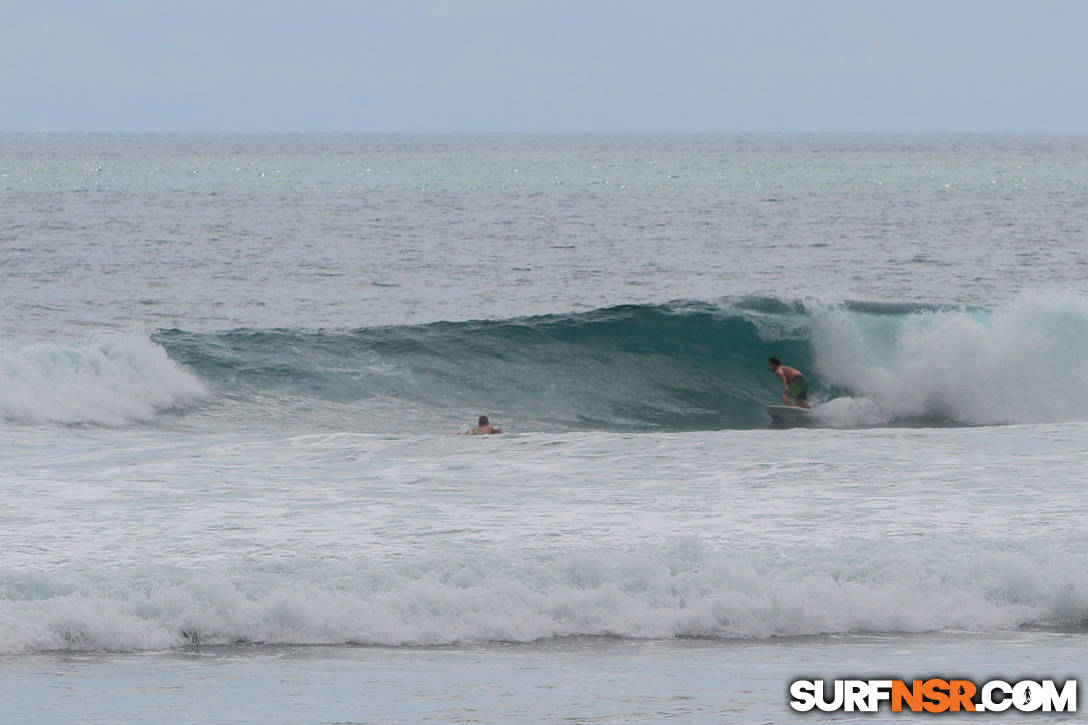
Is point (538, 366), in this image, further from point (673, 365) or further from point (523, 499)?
point (523, 499)

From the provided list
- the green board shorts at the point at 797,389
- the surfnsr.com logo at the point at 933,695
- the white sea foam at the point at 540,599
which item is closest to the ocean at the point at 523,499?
the white sea foam at the point at 540,599

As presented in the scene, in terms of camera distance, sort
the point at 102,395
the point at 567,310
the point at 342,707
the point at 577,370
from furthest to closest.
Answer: the point at 567,310, the point at 577,370, the point at 102,395, the point at 342,707

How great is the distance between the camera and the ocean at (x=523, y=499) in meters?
8.00

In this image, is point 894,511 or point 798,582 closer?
point 798,582

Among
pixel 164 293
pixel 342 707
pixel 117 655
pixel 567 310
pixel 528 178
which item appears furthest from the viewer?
pixel 528 178

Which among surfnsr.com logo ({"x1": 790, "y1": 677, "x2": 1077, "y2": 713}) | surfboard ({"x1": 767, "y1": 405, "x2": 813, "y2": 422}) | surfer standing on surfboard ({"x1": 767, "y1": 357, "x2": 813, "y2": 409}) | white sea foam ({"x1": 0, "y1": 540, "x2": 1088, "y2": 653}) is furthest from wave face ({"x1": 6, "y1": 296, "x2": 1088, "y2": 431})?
surfnsr.com logo ({"x1": 790, "y1": 677, "x2": 1077, "y2": 713})

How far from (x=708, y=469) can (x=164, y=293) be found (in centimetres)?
2197

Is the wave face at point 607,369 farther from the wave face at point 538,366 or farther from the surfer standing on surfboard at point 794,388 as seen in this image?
the surfer standing on surfboard at point 794,388

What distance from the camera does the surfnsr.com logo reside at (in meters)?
7.11

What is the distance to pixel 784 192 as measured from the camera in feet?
248

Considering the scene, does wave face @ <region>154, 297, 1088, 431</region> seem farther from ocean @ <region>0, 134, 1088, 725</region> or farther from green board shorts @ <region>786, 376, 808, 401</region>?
green board shorts @ <region>786, 376, 808, 401</region>

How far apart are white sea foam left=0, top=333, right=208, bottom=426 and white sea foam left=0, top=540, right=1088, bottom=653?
843 cm

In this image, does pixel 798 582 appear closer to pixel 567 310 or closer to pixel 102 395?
pixel 102 395

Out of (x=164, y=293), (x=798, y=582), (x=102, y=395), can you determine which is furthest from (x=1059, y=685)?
(x=164, y=293)
